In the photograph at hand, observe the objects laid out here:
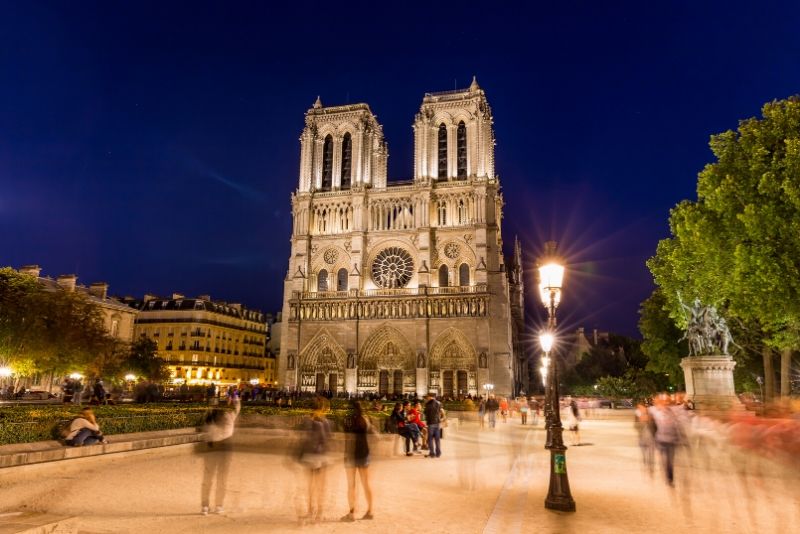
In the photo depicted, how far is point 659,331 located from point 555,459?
3125 centimetres

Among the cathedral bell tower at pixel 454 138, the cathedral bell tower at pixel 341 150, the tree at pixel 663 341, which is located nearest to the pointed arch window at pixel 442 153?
the cathedral bell tower at pixel 454 138

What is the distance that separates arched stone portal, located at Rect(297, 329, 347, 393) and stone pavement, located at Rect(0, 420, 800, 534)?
132ft

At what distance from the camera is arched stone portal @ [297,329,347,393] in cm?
5306

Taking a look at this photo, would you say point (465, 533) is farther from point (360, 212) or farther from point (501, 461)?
point (360, 212)

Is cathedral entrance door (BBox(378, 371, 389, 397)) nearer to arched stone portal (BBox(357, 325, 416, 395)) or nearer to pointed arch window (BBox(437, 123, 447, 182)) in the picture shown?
arched stone portal (BBox(357, 325, 416, 395))

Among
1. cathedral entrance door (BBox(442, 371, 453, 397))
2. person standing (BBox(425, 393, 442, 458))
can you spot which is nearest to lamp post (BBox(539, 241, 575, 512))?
person standing (BBox(425, 393, 442, 458))

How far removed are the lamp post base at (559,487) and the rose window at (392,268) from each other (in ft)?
151

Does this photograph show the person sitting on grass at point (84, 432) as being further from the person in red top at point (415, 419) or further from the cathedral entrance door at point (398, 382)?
the cathedral entrance door at point (398, 382)

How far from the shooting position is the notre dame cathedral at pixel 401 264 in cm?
5028

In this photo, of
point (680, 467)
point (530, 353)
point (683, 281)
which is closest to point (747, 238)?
point (683, 281)

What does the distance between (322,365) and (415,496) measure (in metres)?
45.5

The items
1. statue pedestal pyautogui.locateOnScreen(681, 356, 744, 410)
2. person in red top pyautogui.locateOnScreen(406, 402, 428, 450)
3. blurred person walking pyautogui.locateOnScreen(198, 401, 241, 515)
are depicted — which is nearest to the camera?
blurred person walking pyautogui.locateOnScreen(198, 401, 241, 515)

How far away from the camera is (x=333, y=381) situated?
53281 mm

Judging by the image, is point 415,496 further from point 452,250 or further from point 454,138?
point 454,138
